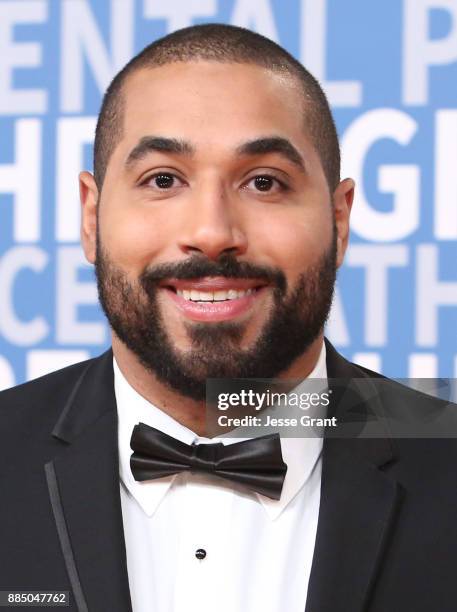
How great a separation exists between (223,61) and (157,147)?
0.84 feet

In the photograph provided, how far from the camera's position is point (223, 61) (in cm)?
234

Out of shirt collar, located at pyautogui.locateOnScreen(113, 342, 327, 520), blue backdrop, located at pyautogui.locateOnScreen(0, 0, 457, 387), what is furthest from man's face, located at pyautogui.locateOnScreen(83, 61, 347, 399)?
blue backdrop, located at pyautogui.locateOnScreen(0, 0, 457, 387)

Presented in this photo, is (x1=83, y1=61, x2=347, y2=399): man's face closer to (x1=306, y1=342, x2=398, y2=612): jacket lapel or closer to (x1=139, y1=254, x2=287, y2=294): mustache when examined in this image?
(x1=139, y1=254, x2=287, y2=294): mustache

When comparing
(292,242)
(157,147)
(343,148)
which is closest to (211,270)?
(292,242)

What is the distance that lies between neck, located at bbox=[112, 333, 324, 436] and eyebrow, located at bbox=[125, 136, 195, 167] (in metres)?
0.41

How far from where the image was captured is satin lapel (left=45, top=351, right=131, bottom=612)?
2086 mm

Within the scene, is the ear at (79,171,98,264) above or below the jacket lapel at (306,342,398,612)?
above

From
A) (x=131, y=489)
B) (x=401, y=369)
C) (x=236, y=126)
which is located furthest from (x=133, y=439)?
(x=401, y=369)

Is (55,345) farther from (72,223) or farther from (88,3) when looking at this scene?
(88,3)

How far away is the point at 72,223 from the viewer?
363 cm

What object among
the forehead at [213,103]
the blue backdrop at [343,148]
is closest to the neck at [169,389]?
the forehead at [213,103]

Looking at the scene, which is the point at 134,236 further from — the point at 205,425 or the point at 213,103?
the point at 205,425

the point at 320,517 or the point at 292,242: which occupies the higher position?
the point at 292,242

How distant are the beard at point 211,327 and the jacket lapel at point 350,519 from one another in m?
0.23
